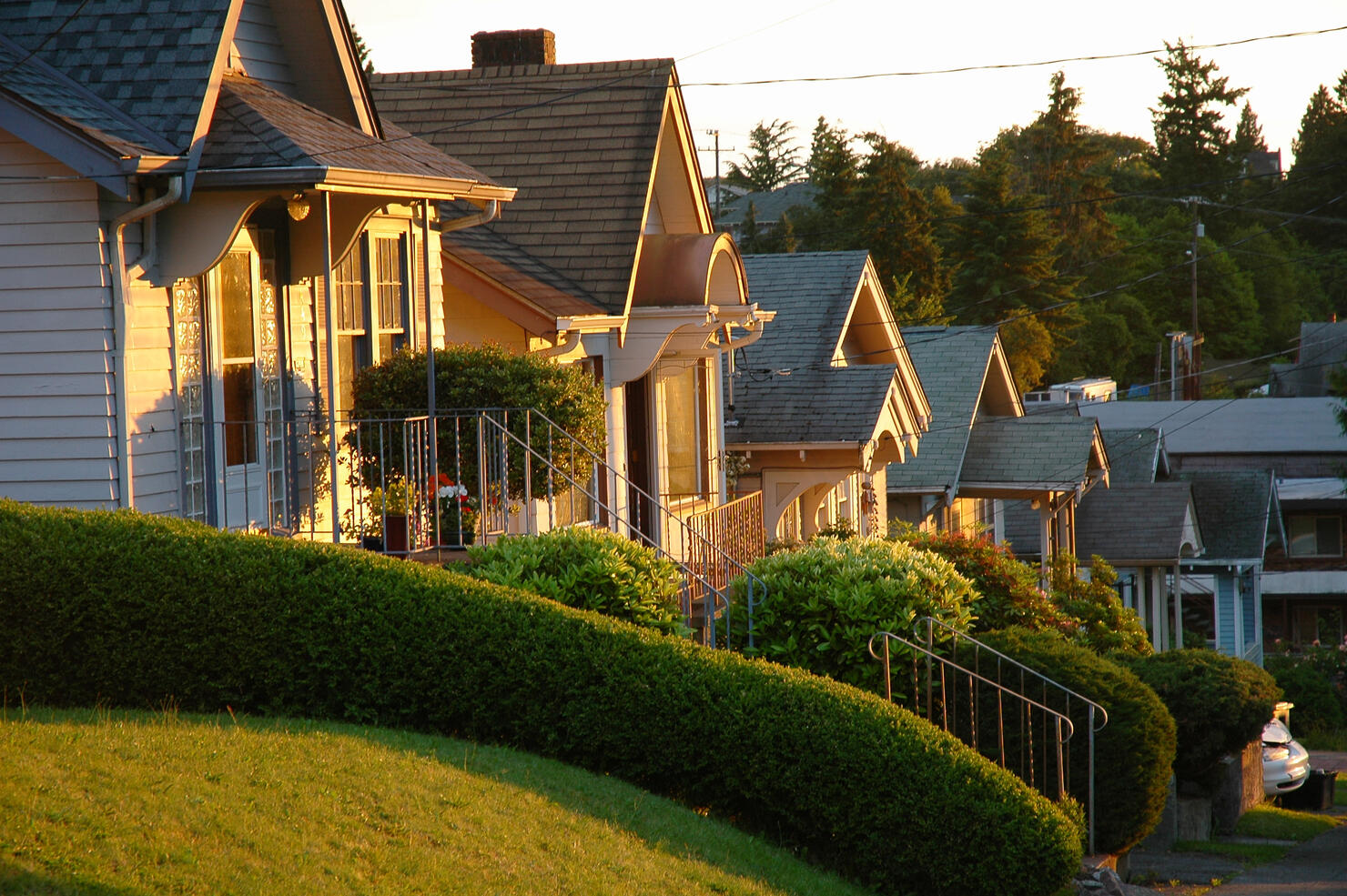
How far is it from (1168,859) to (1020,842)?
875cm

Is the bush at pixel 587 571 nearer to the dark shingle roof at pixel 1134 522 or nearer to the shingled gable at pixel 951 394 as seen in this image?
the shingled gable at pixel 951 394

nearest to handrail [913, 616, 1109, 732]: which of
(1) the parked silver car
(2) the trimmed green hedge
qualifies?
(2) the trimmed green hedge

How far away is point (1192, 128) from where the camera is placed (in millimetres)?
82750

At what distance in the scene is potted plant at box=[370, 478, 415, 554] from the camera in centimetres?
1090

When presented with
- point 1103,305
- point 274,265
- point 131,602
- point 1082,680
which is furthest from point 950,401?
point 1103,305

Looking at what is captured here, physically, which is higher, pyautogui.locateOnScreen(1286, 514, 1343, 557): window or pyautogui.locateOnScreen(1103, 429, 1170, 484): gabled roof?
pyautogui.locateOnScreen(1103, 429, 1170, 484): gabled roof

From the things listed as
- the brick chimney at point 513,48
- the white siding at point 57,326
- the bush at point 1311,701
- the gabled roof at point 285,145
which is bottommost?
the bush at point 1311,701

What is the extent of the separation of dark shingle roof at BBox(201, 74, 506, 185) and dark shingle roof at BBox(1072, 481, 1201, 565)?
22385 millimetres

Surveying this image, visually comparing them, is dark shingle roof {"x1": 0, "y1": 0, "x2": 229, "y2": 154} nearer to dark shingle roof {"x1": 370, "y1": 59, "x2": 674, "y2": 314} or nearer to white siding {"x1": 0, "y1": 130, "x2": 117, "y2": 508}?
white siding {"x1": 0, "y1": 130, "x2": 117, "y2": 508}

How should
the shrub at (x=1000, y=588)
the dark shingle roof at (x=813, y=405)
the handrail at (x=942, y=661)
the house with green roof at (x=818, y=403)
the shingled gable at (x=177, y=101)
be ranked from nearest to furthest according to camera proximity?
1. the shingled gable at (x=177, y=101)
2. the handrail at (x=942, y=661)
3. the shrub at (x=1000, y=588)
4. the dark shingle roof at (x=813, y=405)
5. the house with green roof at (x=818, y=403)

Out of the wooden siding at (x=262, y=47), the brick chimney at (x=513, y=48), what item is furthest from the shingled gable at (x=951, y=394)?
the wooden siding at (x=262, y=47)

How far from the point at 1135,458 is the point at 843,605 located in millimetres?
29507

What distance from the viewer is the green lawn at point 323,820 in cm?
569

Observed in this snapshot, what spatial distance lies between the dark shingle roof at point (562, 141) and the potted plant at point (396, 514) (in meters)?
4.84
